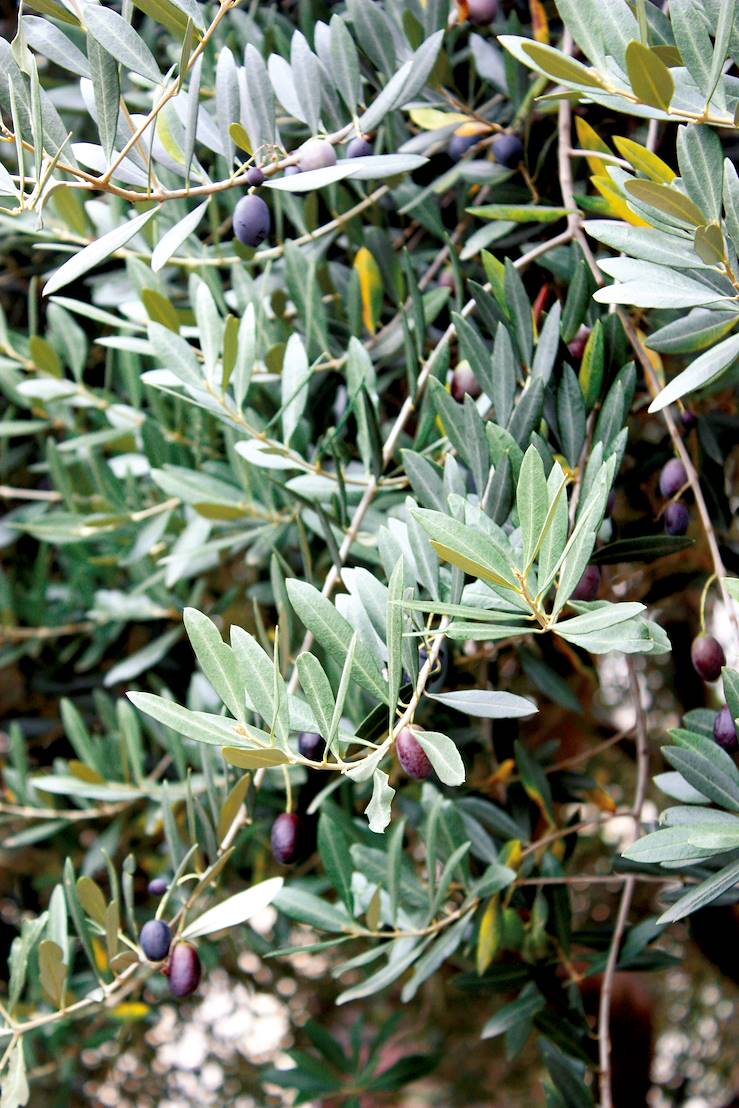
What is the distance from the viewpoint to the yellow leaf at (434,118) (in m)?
0.80

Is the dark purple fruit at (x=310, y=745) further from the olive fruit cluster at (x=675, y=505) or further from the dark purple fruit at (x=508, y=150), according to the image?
the dark purple fruit at (x=508, y=150)

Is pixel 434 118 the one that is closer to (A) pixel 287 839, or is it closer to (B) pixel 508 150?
(B) pixel 508 150

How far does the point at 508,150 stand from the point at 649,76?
356mm

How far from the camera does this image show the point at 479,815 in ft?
2.81

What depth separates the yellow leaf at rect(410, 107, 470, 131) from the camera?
0.80 m

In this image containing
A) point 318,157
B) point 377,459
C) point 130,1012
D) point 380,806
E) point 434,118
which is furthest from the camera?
point 130,1012

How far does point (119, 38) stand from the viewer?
512 mm

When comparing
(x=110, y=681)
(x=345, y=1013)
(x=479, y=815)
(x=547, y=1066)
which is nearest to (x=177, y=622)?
(x=110, y=681)

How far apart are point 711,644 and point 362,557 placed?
0.25 m

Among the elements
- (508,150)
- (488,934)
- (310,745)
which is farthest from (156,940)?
(508,150)

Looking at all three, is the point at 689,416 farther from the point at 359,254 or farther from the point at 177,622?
the point at 177,622

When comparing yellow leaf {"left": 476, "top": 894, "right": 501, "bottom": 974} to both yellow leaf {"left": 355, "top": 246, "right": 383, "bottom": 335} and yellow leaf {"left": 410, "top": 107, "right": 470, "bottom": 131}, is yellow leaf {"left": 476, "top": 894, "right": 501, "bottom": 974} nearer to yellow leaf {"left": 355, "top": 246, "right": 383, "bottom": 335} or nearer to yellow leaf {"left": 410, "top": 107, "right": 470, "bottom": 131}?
yellow leaf {"left": 355, "top": 246, "right": 383, "bottom": 335}

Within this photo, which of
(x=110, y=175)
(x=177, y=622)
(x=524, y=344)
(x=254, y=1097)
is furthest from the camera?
(x=254, y=1097)

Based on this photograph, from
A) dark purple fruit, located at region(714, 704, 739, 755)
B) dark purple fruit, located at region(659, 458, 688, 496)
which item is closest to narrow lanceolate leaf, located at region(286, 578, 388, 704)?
dark purple fruit, located at region(714, 704, 739, 755)
